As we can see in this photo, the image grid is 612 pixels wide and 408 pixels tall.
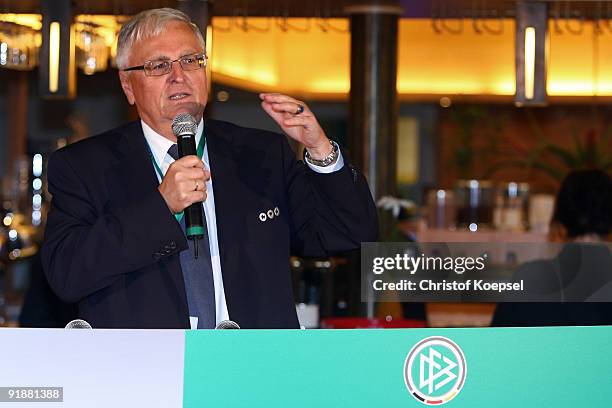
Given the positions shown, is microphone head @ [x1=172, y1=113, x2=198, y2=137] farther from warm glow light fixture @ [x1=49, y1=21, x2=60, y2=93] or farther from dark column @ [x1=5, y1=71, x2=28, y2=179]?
dark column @ [x1=5, y1=71, x2=28, y2=179]

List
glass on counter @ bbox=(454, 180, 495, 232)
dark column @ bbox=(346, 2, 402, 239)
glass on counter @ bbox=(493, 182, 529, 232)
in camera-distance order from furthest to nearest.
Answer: glass on counter @ bbox=(454, 180, 495, 232) < glass on counter @ bbox=(493, 182, 529, 232) < dark column @ bbox=(346, 2, 402, 239)

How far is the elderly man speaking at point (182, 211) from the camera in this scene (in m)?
2.13

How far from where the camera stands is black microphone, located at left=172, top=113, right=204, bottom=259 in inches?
81.0

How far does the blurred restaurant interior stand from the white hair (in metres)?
1.35

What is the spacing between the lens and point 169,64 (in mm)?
2293

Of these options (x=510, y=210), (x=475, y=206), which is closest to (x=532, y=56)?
(x=510, y=210)

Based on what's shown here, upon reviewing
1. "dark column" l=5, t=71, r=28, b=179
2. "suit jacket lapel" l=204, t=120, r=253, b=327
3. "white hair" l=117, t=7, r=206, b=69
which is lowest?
"dark column" l=5, t=71, r=28, b=179

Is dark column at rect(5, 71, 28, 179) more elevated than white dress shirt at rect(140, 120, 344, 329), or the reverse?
white dress shirt at rect(140, 120, 344, 329)

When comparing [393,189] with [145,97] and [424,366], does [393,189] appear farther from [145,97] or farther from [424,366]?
[424,366]

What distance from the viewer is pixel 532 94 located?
3.87m

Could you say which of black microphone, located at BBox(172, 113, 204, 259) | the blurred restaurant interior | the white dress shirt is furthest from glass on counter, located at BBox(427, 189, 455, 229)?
black microphone, located at BBox(172, 113, 204, 259)

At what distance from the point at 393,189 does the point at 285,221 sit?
3243 millimetres

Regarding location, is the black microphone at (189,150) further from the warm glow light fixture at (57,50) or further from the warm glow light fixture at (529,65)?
the warm glow light fixture at (529,65)

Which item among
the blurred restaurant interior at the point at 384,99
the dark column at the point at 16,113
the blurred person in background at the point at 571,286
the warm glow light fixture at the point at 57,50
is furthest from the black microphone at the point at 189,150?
the dark column at the point at 16,113
